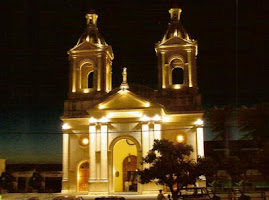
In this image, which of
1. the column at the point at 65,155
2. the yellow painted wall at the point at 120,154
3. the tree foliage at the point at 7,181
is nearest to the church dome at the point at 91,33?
the column at the point at 65,155

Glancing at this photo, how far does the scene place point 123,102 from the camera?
4062 cm

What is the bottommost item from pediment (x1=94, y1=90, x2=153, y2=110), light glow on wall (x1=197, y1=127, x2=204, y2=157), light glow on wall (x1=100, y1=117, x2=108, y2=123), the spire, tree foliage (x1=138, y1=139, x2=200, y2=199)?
tree foliage (x1=138, y1=139, x2=200, y2=199)

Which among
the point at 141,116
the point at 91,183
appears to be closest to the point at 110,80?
the point at 141,116

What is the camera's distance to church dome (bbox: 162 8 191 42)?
45.3 metres

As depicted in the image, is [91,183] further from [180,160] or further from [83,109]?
[180,160]

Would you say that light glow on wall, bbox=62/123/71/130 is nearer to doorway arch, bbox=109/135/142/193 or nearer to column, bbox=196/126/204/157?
doorway arch, bbox=109/135/142/193

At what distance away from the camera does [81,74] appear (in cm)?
4641

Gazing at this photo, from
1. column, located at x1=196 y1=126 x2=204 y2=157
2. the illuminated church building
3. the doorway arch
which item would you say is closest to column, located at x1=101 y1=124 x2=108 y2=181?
→ the illuminated church building

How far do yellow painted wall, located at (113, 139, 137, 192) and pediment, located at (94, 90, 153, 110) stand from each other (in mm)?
4601

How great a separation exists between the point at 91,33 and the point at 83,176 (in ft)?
50.9

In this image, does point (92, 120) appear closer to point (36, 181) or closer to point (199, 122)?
point (199, 122)

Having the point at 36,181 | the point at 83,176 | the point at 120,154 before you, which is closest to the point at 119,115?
the point at 120,154

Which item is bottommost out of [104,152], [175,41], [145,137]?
[104,152]

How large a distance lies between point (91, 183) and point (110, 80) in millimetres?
12803
